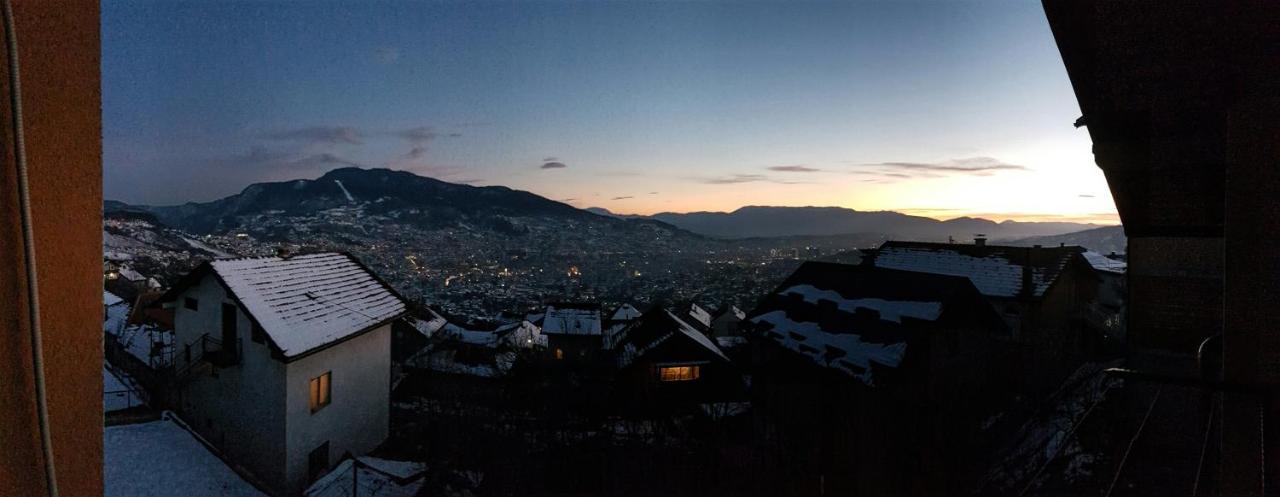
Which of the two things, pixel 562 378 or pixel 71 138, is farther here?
pixel 562 378

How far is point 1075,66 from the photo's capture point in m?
1.28

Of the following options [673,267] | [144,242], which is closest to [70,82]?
[144,242]

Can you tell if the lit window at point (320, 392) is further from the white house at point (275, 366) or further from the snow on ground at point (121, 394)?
the snow on ground at point (121, 394)

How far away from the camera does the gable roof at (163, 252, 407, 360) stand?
6.68 metres

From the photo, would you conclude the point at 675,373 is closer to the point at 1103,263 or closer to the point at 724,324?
the point at 724,324

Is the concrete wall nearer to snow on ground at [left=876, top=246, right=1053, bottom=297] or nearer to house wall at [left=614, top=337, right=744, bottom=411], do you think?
house wall at [left=614, top=337, right=744, bottom=411]

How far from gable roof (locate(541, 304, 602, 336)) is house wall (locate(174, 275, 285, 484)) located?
27.2ft

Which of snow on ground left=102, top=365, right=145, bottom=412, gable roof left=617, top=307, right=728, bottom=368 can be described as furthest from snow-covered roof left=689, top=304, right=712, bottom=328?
snow on ground left=102, top=365, right=145, bottom=412

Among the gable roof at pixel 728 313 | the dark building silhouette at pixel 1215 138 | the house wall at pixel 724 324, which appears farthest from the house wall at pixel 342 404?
the gable roof at pixel 728 313

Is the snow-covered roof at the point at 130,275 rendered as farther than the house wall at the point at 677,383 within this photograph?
No

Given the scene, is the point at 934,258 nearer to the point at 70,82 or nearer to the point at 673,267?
the point at 673,267

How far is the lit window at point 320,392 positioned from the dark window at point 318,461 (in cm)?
56

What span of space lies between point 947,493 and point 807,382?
8.61ft

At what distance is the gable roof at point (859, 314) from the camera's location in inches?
330
